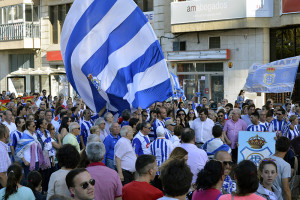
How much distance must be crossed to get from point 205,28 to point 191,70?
239 centimetres

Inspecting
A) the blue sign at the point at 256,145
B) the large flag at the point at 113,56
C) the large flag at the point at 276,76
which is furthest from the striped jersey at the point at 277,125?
the blue sign at the point at 256,145

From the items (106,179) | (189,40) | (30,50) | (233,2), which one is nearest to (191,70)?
(189,40)

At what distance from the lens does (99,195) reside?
17.3 ft

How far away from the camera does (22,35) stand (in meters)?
31.1

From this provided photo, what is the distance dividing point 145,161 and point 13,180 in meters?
1.45

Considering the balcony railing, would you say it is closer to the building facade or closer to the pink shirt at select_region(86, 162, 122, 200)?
the building facade

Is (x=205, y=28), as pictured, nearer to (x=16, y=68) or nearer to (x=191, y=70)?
(x=191, y=70)

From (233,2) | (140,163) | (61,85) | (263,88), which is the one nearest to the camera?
(140,163)

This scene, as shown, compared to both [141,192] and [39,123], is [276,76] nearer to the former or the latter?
[39,123]

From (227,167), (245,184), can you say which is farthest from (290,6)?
(245,184)

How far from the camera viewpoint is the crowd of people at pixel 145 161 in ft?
14.6

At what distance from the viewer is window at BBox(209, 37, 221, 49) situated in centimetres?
2242

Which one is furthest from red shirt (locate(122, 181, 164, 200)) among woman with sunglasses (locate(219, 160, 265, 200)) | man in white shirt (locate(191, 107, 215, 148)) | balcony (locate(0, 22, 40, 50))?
balcony (locate(0, 22, 40, 50))

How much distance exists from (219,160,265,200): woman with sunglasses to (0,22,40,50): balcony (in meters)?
28.5
